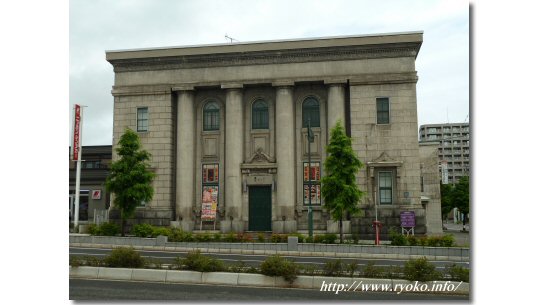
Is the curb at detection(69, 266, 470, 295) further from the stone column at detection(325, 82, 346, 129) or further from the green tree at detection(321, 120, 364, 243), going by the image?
the stone column at detection(325, 82, 346, 129)

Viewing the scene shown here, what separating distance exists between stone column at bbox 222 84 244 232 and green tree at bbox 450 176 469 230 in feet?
83.0

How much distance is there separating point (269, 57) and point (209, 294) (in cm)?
2390

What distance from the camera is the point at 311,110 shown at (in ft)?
116

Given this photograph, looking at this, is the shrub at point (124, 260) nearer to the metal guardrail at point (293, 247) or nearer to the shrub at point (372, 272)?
the shrub at point (372, 272)

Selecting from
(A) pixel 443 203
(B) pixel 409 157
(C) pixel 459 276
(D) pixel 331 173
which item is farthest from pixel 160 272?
(A) pixel 443 203

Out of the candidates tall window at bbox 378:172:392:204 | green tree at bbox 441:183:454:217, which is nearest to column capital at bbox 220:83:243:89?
tall window at bbox 378:172:392:204

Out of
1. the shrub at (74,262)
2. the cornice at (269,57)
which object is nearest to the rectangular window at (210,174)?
the cornice at (269,57)

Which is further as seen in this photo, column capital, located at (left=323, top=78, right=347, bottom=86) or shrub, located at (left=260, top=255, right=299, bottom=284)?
column capital, located at (left=323, top=78, right=347, bottom=86)

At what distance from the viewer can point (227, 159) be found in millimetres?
35000

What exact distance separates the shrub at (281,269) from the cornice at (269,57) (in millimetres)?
22281

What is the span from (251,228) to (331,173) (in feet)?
28.9

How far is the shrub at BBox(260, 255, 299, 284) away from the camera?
46.8 ft

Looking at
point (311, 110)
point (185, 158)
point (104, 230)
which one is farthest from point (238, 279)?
point (311, 110)

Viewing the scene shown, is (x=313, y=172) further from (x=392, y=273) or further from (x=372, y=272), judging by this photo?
(x=372, y=272)
